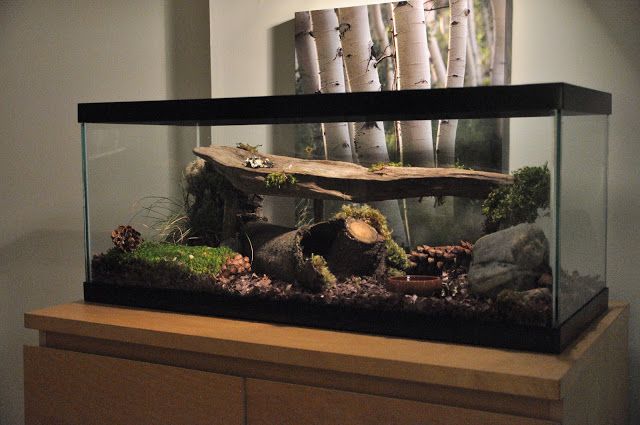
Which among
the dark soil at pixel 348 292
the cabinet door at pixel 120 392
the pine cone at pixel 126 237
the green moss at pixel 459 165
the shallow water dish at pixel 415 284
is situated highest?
the green moss at pixel 459 165

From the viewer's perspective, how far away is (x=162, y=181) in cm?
204

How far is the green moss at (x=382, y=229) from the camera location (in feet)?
5.78

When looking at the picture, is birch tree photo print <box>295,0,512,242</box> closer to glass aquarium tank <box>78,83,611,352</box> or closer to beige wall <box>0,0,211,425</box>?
glass aquarium tank <box>78,83,611,352</box>

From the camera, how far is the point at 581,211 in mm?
1692

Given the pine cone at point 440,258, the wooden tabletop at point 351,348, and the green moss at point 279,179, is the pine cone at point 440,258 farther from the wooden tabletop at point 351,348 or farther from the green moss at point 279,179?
the green moss at point 279,179

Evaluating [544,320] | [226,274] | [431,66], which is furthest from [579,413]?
[431,66]

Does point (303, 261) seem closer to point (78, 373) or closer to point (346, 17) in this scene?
point (78, 373)

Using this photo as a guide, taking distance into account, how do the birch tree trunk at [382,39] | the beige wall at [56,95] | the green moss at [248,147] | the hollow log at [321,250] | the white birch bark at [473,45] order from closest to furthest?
the hollow log at [321,250], the green moss at [248,147], the white birch bark at [473,45], the birch tree trunk at [382,39], the beige wall at [56,95]

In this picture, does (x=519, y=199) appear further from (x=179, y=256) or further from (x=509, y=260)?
(x=179, y=256)

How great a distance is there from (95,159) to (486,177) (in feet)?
3.41

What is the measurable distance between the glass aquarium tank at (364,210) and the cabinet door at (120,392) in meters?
0.21

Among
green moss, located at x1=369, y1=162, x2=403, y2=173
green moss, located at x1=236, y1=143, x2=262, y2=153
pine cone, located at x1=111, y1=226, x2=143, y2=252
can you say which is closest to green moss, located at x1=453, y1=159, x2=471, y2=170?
green moss, located at x1=369, y1=162, x2=403, y2=173

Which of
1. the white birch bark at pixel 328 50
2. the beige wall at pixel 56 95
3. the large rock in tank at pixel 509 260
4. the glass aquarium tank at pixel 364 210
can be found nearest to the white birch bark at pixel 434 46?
the white birch bark at pixel 328 50

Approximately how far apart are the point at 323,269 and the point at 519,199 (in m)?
0.48
